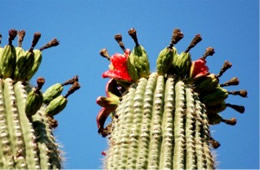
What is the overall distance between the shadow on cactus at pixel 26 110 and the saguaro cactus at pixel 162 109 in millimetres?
699

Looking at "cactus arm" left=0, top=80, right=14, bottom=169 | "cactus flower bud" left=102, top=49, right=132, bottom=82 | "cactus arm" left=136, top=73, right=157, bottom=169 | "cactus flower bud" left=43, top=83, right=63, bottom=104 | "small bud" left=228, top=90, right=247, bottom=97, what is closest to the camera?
"cactus arm" left=0, top=80, right=14, bottom=169

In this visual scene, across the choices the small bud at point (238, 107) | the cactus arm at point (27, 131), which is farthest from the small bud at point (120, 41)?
the cactus arm at point (27, 131)

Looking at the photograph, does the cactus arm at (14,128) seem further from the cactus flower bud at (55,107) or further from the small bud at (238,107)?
the small bud at (238,107)

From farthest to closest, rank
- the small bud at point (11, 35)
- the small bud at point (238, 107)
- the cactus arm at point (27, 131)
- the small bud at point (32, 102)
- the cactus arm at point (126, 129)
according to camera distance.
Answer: the small bud at point (238, 107) → the small bud at point (11, 35) → the small bud at point (32, 102) → the cactus arm at point (126, 129) → the cactus arm at point (27, 131)

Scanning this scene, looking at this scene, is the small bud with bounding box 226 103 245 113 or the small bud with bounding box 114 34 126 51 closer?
the small bud with bounding box 114 34 126 51

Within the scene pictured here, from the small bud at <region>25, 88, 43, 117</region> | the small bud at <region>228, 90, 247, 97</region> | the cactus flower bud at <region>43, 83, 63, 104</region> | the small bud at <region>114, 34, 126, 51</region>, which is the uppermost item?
the small bud at <region>114, 34, 126, 51</region>

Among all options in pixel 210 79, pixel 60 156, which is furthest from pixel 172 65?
pixel 60 156

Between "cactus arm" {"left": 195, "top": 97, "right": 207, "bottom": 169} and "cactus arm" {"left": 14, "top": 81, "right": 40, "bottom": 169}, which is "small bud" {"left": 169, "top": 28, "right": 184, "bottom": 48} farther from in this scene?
"cactus arm" {"left": 14, "top": 81, "right": 40, "bottom": 169}

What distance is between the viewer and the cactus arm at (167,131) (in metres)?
10.7

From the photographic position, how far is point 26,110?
10961 millimetres

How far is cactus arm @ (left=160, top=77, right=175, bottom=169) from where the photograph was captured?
10.7m

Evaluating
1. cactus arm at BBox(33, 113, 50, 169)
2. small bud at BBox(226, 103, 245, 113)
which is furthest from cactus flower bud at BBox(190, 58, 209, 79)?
cactus arm at BBox(33, 113, 50, 169)

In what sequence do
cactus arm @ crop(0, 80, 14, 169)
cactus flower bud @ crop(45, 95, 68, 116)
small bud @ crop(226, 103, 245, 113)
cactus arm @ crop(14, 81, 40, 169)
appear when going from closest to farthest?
cactus arm @ crop(0, 80, 14, 169) → cactus arm @ crop(14, 81, 40, 169) → cactus flower bud @ crop(45, 95, 68, 116) → small bud @ crop(226, 103, 245, 113)

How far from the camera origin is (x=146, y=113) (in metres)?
11.2
